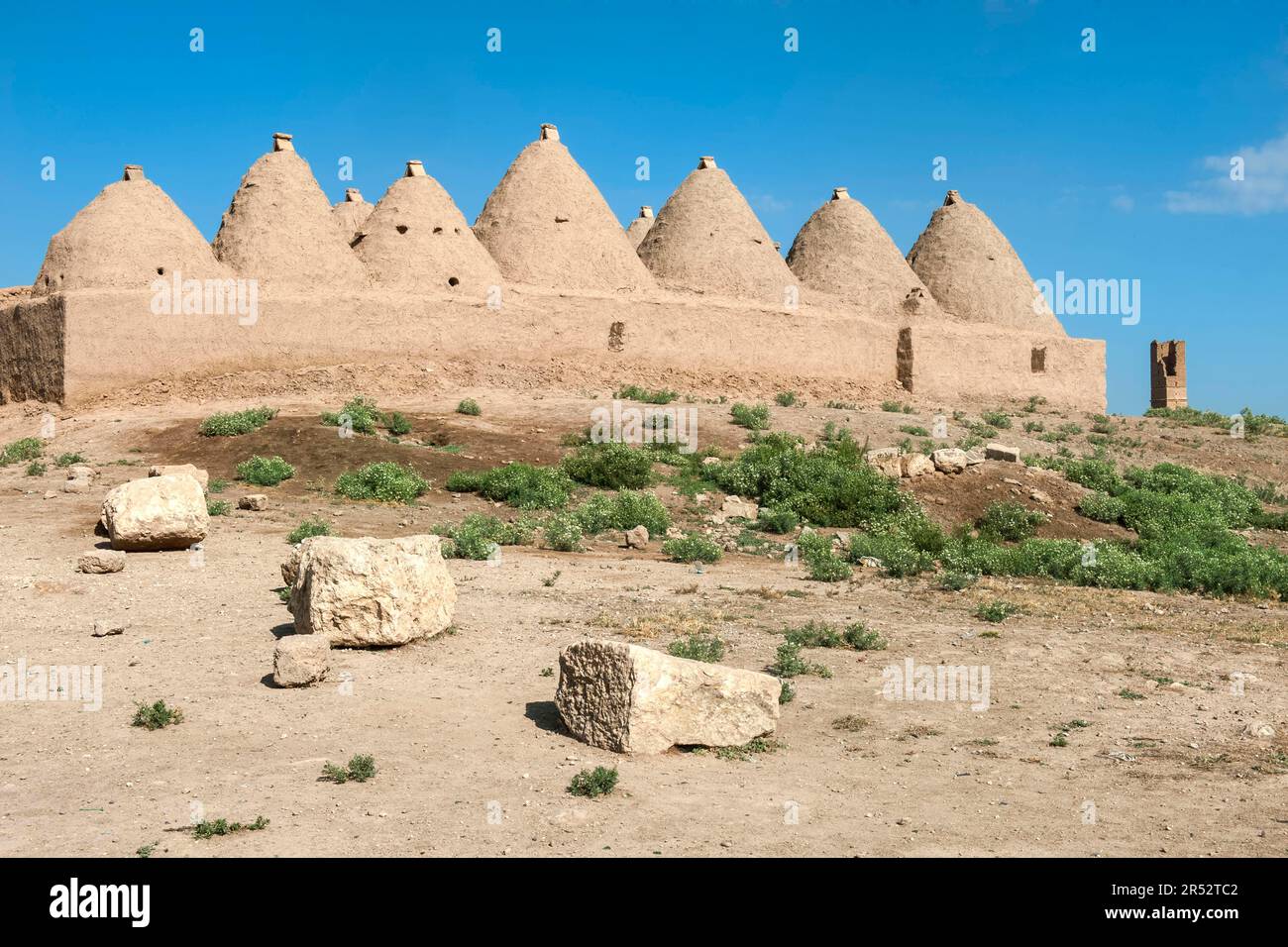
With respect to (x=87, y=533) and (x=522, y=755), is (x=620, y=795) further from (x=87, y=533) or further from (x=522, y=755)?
(x=87, y=533)

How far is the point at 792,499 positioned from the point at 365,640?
7.86 metres

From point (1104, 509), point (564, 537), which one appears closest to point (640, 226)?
point (1104, 509)

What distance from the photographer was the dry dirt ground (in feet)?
14.5

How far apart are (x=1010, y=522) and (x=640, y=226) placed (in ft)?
81.2

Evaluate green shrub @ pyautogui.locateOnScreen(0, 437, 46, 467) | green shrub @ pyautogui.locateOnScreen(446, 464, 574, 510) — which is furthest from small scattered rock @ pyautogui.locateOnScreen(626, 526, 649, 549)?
green shrub @ pyautogui.locateOnScreen(0, 437, 46, 467)

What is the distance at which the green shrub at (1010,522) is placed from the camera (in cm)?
1322

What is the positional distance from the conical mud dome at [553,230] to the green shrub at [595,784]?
781 inches

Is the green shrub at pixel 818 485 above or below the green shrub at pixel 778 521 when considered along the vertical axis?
above

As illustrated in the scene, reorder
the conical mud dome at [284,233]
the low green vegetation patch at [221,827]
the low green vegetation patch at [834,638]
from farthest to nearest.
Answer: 1. the conical mud dome at [284,233]
2. the low green vegetation patch at [834,638]
3. the low green vegetation patch at [221,827]

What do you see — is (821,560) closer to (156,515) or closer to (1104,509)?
(1104,509)

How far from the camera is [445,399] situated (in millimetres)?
19859

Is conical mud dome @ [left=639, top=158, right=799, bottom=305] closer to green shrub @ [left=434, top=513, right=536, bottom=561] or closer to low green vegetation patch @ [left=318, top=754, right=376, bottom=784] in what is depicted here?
green shrub @ [left=434, top=513, right=536, bottom=561]

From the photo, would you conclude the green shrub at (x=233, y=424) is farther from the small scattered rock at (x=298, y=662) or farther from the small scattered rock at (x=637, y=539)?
the small scattered rock at (x=298, y=662)

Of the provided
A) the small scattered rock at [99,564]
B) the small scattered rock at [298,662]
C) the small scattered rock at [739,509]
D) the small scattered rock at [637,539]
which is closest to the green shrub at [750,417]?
the small scattered rock at [739,509]
